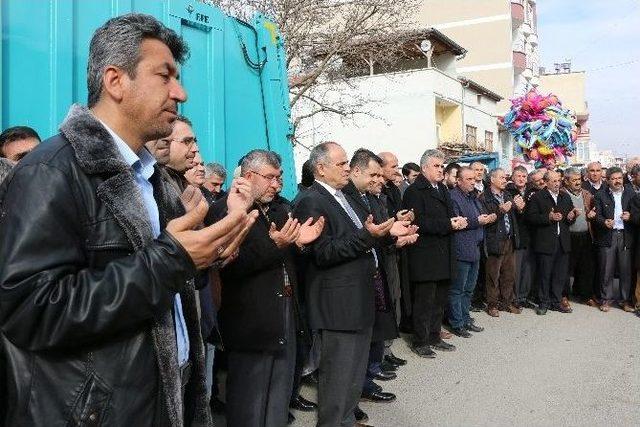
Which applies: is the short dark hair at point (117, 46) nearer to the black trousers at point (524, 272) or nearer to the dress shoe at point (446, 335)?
the dress shoe at point (446, 335)

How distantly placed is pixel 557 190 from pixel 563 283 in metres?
1.44

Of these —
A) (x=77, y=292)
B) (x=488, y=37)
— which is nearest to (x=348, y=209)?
(x=77, y=292)

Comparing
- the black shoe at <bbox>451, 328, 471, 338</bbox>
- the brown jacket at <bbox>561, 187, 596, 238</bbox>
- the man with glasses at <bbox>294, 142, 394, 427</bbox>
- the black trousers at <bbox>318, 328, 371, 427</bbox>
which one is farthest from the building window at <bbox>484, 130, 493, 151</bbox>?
the black trousers at <bbox>318, 328, 371, 427</bbox>

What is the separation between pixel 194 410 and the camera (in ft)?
6.35

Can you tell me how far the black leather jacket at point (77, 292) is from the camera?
1.30 m

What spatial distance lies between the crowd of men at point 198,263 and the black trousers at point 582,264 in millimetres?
702

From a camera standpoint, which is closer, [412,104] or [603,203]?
[603,203]

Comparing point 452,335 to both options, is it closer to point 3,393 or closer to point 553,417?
point 553,417

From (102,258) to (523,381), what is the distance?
4.77m

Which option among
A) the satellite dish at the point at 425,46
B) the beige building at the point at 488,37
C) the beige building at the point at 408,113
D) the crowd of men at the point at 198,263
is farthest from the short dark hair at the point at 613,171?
the beige building at the point at 488,37

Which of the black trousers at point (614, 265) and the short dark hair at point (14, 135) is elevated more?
the short dark hair at point (14, 135)

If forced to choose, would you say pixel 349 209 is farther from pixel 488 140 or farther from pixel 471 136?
pixel 488 140

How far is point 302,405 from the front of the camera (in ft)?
15.5

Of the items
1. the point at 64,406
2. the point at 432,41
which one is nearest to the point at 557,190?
the point at 64,406
